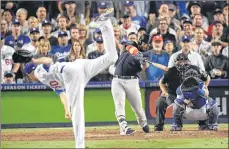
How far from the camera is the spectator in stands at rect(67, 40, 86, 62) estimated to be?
13.1m

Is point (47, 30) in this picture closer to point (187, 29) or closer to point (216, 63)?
point (187, 29)

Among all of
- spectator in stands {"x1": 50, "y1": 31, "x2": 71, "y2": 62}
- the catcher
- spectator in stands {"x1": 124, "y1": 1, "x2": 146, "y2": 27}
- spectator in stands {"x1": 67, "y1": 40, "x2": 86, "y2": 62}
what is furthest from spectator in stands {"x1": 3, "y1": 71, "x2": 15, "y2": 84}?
the catcher

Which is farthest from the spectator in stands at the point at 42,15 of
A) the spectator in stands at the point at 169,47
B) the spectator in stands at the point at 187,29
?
the spectator in stands at the point at 187,29

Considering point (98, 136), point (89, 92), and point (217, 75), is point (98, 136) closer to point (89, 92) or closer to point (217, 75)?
point (89, 92)

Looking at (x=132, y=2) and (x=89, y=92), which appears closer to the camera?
(x=89, y=92)

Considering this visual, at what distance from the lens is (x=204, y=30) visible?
15.0m

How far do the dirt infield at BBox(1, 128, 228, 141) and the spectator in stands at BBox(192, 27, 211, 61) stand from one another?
2.81 metres

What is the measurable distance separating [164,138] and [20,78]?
4351 mm

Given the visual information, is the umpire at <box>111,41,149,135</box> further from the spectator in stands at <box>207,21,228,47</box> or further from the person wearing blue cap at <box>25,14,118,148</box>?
the spectator in stands at <box>207,21,228,47</box>

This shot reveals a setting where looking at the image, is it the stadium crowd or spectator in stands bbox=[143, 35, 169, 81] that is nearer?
spectator in stands bbox=[143, 35, 169, 81]

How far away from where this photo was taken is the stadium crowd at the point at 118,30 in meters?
13.7

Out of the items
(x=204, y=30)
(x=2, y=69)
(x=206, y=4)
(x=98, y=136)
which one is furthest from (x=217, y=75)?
(x=2, y=69)

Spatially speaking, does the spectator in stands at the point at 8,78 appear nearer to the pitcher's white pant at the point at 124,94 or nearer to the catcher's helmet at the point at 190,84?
the pitcher's white pant at the point at 124,94

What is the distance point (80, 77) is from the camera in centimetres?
860
